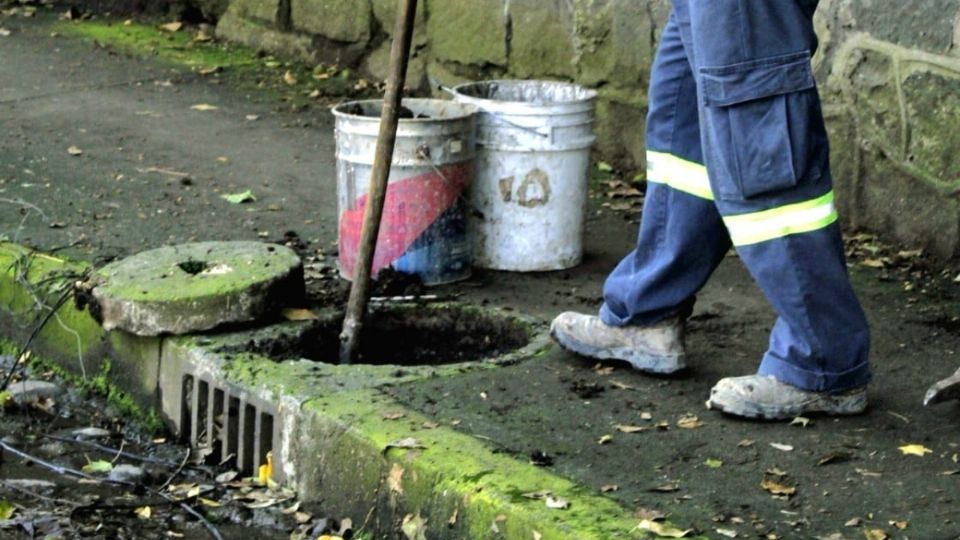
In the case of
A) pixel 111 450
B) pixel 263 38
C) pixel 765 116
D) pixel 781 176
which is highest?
pixel 765 116

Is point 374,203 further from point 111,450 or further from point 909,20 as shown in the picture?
point 909,20

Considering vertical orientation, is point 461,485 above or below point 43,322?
above

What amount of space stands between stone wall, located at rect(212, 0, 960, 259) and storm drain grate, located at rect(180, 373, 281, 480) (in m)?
2.38

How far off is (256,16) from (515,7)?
1.95m

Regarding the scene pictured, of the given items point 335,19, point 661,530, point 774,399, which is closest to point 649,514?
point 661,530

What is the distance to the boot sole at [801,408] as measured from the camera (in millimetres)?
3756

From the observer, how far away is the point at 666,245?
4047mm

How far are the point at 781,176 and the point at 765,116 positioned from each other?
0.45ft

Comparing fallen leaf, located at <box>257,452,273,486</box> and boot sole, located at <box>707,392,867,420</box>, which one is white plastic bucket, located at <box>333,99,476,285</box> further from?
boot sole, located at <box>707,392,867,420</box>

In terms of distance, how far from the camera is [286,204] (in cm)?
578

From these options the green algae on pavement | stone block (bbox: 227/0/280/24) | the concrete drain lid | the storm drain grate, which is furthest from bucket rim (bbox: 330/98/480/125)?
stone block (bbox: 227/0/280/24)

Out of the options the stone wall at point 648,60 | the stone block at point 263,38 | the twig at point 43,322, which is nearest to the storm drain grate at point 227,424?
the twig at point 43,322

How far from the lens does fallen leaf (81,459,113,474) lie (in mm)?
4066

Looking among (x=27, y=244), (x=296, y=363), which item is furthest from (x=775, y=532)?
(x=27, y=244)
